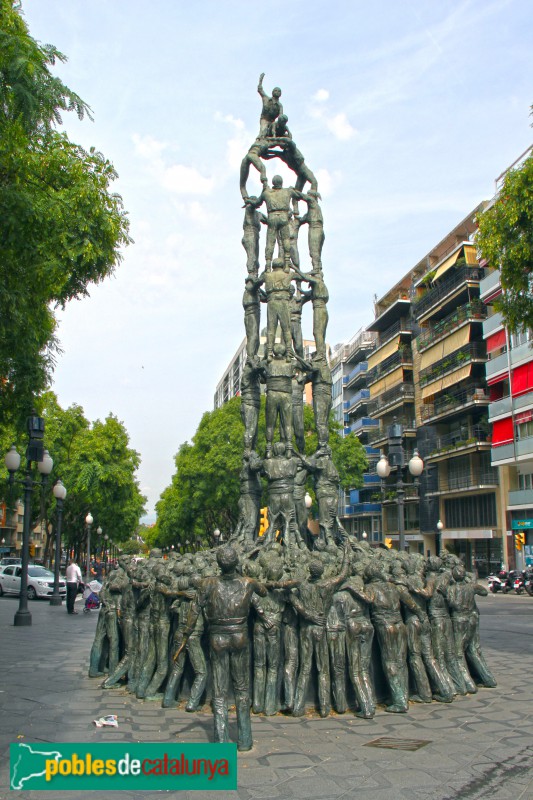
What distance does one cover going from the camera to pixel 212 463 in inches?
1452

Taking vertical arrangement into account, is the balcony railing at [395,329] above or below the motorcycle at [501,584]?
above

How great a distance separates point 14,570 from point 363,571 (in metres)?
23.5

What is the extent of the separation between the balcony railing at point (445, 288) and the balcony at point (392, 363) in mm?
3124

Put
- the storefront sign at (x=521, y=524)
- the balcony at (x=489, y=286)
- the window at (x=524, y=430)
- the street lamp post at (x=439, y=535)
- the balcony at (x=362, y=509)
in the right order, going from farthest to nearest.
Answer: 1. the balcony at (x=362, y=509)
2. the street lamp post at (x=439, y=535)
3. the balcony at (x=489, y=286)
4. the storefront sign at (x=521, y=524)
5. the window at (x=524, y=430)

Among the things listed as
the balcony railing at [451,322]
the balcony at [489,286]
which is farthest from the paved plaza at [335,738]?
the balcony railing at [451,322]

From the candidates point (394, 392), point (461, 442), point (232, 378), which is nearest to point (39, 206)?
point (461, 442)

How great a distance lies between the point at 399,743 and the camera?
6629mm

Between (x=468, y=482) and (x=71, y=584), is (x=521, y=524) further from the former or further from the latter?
(x=71, y=584)

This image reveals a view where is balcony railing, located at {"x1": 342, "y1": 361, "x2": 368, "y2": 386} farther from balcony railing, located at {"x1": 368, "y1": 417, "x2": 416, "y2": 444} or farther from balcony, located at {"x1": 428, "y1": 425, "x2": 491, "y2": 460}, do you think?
balcony, located at {"x1": 428, "y1": 425, "x2": 491, "y2": 460}

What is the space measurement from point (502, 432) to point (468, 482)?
5729mm

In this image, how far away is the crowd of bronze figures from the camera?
25.3ft

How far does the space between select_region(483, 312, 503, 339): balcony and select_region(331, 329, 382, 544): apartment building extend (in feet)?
58.9

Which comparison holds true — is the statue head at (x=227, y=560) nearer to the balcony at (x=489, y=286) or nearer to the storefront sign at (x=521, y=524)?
the storefront sign at (x=521, y=524)

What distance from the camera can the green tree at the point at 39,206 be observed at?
7992mm
